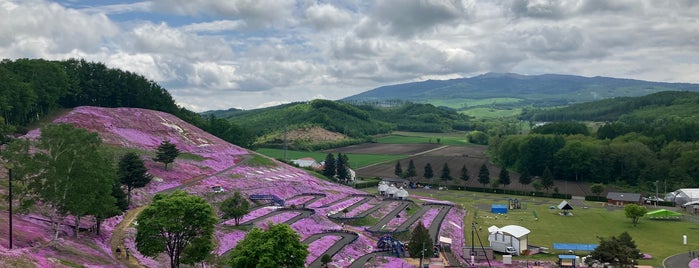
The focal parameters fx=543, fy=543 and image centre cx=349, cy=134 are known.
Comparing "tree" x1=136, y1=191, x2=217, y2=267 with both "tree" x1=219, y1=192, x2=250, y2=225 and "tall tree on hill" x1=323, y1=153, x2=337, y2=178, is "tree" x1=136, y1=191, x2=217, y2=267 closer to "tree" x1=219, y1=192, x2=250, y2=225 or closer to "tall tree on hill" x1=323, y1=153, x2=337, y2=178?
"tree" x1=219, y1=192, x2=250, y2=225

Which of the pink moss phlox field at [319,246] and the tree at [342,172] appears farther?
the tree at [342,172]

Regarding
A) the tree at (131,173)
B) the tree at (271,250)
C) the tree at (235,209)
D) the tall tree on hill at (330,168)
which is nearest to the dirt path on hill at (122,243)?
the tree at (131,173)

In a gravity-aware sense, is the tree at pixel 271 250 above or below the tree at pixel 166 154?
below

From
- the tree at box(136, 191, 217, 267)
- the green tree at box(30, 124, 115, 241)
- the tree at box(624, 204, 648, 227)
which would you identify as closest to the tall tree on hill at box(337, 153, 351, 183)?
the tree at box(624, 204, 648, 227)

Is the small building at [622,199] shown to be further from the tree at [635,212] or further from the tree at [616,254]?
the tree at [616,254]

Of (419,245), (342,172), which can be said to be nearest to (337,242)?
(419,245)

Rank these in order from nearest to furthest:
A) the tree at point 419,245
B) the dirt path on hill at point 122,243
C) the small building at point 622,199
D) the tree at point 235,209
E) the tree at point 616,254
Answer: the dirt path on hill at point 122,243, the tree at point 616,254, the tree at point 419,245, the tree at point 235,209, the small building at point 622,199
